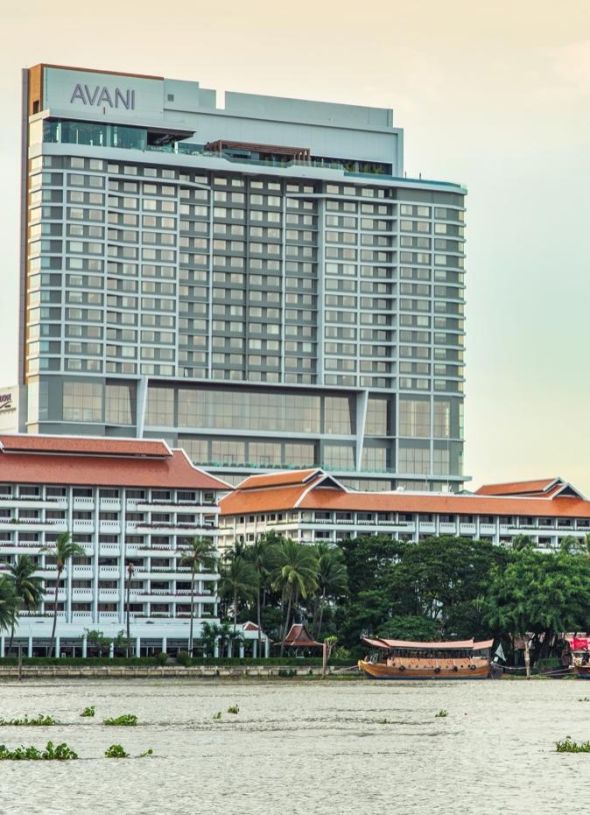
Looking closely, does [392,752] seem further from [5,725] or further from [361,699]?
[361,699]

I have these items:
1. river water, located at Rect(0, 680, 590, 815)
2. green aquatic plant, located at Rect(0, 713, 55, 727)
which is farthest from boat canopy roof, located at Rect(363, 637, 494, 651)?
green aquatic plant, located at Rect(0, 713, 55, 727)

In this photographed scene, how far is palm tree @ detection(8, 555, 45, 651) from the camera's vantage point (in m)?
188

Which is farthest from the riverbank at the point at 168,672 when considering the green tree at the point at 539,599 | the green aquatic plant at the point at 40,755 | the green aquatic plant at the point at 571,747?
the green aquatic plant at the point at 571,747

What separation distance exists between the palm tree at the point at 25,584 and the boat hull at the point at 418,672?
31.5m

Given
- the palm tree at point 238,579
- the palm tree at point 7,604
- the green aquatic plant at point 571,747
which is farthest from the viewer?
the palm tree at point 238,579

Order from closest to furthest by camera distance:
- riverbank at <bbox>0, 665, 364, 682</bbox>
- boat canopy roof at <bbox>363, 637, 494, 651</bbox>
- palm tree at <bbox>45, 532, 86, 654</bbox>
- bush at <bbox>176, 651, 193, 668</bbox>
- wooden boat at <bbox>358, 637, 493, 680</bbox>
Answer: riverbank at <bbox>0, 665, 364, 682</bbox> < bush at <bbox>176, 651, 193, 668</bbox> < wooden boat at <bbox>358, 637, 493, 680</bbox> < boat canopy roof at <bbox>363, 637, 494, 651</bbox> < palm tree at <bbox>45, 532, 86, 654</bbox>

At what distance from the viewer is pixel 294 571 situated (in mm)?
194875

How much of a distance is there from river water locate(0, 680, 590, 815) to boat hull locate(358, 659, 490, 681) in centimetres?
4518

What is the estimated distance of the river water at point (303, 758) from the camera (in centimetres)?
6388

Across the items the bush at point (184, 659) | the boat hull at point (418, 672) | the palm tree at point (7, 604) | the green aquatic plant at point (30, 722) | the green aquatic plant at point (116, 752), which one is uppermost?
the palm tree at point (7, 604)

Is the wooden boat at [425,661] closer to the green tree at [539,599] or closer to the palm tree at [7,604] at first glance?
the green tree at [539,599]

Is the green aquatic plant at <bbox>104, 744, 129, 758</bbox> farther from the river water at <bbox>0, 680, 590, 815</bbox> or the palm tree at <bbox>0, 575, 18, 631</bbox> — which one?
the palm tree at <bbox>0, 575, 18, 631</bbox>

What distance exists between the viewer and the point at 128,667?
181375mm

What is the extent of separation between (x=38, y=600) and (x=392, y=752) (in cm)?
11220
